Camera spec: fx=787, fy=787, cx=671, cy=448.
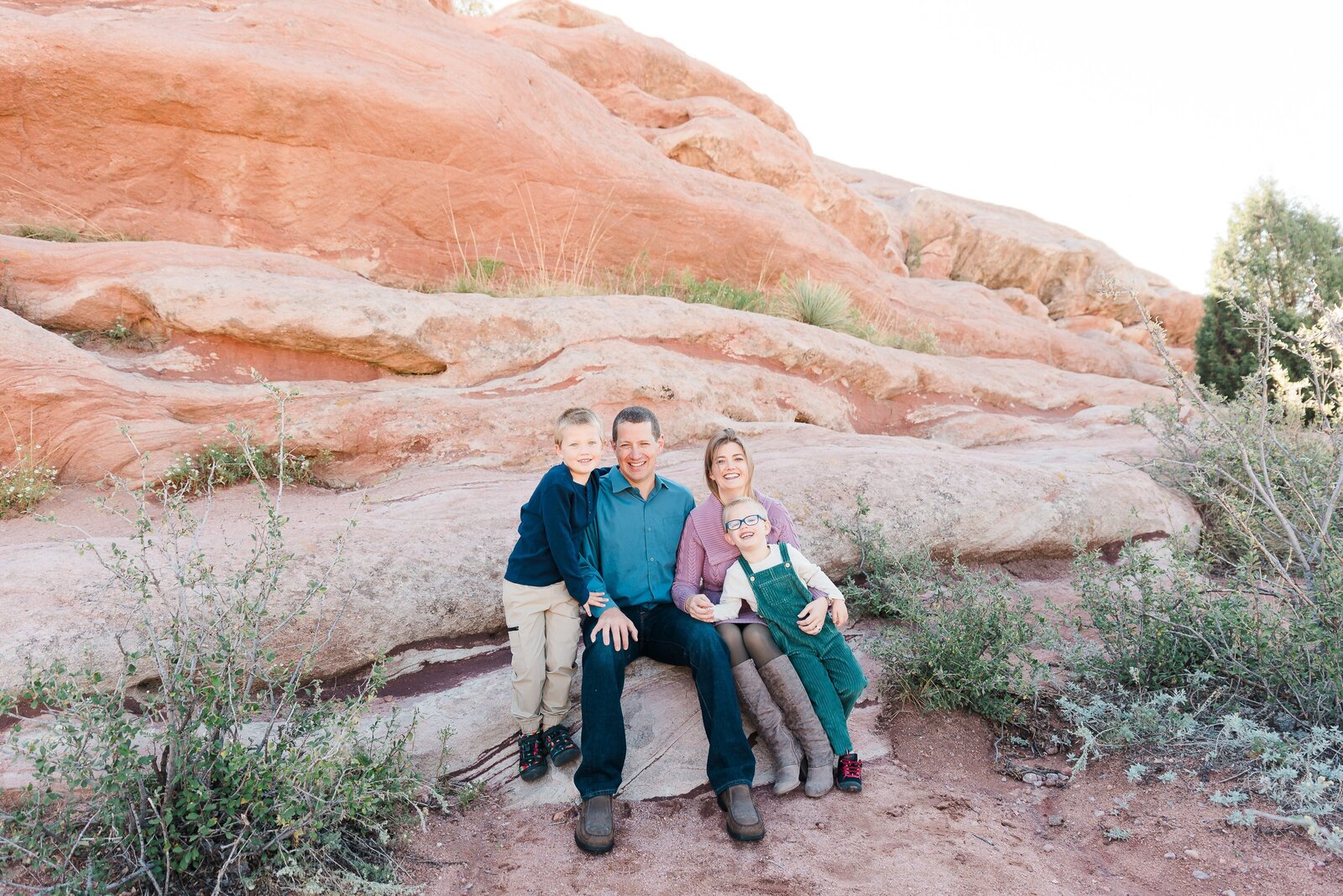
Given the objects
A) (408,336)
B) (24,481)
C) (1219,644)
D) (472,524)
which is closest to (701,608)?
(472,524)

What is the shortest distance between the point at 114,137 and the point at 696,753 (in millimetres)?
7968

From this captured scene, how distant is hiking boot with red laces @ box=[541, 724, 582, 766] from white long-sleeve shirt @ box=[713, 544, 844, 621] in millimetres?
848

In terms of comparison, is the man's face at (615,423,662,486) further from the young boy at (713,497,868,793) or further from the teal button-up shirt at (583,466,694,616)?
the young boy at (713,497,868,793)

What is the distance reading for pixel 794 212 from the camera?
37.3 feet

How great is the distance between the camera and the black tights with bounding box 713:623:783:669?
3.45 m

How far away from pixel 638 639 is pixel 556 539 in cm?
60

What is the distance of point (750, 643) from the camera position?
137 inches

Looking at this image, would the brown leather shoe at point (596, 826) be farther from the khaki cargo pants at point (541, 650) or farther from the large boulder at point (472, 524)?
the large boulder at point (472, 524)

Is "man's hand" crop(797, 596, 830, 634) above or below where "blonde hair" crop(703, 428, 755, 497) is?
below

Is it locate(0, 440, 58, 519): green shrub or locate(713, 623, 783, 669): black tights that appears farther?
locate(0, 440, 58, 519): green shrub

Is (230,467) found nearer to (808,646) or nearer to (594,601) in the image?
(594,601)

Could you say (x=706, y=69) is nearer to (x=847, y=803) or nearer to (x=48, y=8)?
(x=48, y=8)

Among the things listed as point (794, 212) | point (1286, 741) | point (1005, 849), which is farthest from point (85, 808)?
point (794, 212)

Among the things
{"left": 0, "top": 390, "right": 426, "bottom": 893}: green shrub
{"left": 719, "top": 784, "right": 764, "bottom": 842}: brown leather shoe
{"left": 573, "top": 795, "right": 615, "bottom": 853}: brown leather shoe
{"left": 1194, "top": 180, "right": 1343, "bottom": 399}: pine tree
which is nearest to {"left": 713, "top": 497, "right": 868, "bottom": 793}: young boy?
{"left": 719, "top": 784, "right": 764, "bottom": 842}: brown leather shoe
